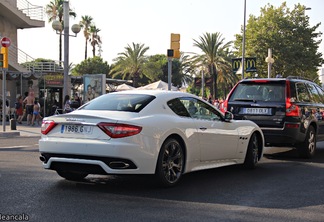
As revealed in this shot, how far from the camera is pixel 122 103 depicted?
22.1 feet

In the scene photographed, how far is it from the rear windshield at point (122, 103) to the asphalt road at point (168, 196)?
103 cm

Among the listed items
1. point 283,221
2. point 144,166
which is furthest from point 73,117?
point 283,221

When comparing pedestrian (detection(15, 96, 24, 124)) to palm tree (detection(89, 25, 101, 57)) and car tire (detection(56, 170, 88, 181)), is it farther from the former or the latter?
palm tree (detection(89, 25, 101, 57))

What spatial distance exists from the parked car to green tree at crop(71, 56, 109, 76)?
68.9m

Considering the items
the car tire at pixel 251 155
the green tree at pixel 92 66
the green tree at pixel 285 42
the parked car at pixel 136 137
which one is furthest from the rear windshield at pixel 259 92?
the green tree at pixel 92 66

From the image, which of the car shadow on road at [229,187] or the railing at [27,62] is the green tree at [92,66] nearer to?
the railing at [27,62]

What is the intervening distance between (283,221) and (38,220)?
251cm

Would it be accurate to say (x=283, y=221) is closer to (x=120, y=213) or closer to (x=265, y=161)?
(x=120, y=213)

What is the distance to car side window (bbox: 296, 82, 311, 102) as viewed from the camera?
10159 mm

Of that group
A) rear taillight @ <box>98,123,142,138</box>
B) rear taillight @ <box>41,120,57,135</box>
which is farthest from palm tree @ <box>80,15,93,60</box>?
rear taillight @ <box>98,123,142,138</box>

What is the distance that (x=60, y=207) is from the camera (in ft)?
17.1

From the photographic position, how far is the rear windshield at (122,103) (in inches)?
258

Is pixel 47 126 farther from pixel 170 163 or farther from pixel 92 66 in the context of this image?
pixel 92 66

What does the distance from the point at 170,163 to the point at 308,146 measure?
477 centimetres
